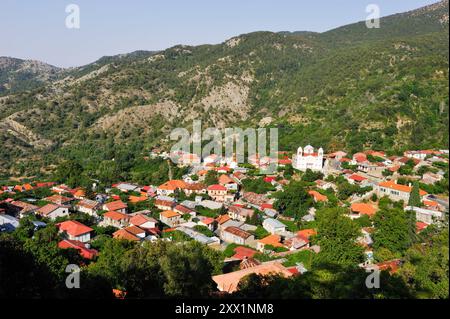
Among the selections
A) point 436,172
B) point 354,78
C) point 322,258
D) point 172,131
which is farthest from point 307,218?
point 172,131

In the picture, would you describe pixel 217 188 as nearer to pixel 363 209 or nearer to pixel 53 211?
pixel 363 209

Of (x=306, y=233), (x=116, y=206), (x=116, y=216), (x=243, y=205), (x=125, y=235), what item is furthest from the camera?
(x=243, y=205)

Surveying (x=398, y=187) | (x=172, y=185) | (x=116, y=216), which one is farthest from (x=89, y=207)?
(x=398, y=187)

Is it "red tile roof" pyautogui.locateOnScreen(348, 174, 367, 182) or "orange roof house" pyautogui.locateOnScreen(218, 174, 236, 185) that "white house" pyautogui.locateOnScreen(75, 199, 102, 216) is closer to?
"orange roof house" pyautogui.locateOnScreen(218, 174, 236, 185)

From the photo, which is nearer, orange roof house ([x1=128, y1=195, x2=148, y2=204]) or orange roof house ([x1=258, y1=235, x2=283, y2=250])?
orange roof house ([x1=258, y1=235, x2=283, y2=250])

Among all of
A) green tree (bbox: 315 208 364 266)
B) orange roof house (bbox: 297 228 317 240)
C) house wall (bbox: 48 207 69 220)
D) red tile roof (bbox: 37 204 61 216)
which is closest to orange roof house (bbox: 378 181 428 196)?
orange roof house (bbox: 297 228 317 240)
